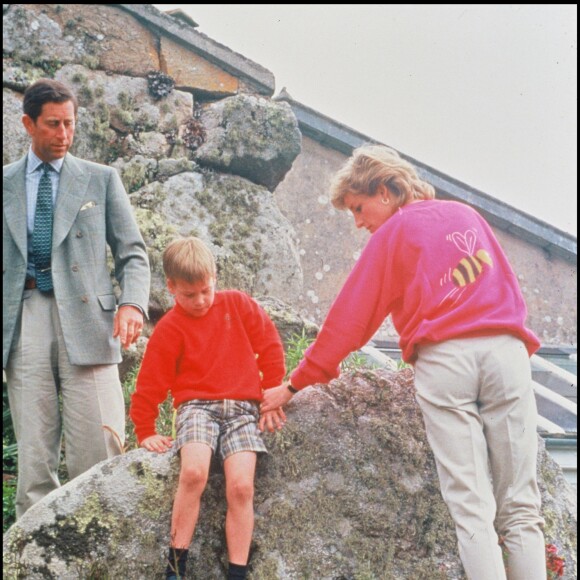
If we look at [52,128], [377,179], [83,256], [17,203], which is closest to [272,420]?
[377,179]

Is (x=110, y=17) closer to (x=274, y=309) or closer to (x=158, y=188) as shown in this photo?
(x=158, y=188)

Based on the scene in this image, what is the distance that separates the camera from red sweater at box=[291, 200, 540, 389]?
2.83m

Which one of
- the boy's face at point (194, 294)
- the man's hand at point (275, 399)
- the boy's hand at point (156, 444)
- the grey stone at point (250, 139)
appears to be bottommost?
the boy's hand at point (156, 444)

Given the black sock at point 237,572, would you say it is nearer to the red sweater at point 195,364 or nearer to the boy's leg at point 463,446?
the red sweater at point 195,364

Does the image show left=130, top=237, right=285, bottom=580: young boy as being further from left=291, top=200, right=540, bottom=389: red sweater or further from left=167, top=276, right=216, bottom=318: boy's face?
left=291, top=200, right=540, bottom=389: red sweater

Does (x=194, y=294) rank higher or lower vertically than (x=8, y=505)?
higher

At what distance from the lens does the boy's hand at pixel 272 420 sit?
3216 millimetres

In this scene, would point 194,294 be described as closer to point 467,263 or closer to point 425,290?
point 425,290

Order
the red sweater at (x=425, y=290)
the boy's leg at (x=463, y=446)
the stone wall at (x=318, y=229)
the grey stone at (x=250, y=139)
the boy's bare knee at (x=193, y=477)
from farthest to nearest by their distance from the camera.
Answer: the stone wall at (x=318, y=229) → the grey stone at (x=250, y=139) → the boy's bare knee at (x=193, y=477) → the red sweater at (x=425, y=290) → the boy's leg at (x=463, y=446)

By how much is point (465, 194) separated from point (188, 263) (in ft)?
22.6

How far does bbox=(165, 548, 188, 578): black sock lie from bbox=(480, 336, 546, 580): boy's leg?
1223mm

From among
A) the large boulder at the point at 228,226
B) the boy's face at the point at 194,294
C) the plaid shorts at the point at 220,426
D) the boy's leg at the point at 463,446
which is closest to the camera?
the boy's leg at the point at 463,446

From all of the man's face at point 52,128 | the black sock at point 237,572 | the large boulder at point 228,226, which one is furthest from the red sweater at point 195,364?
the large boulder at point 228,226

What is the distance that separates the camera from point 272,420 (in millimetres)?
3238
